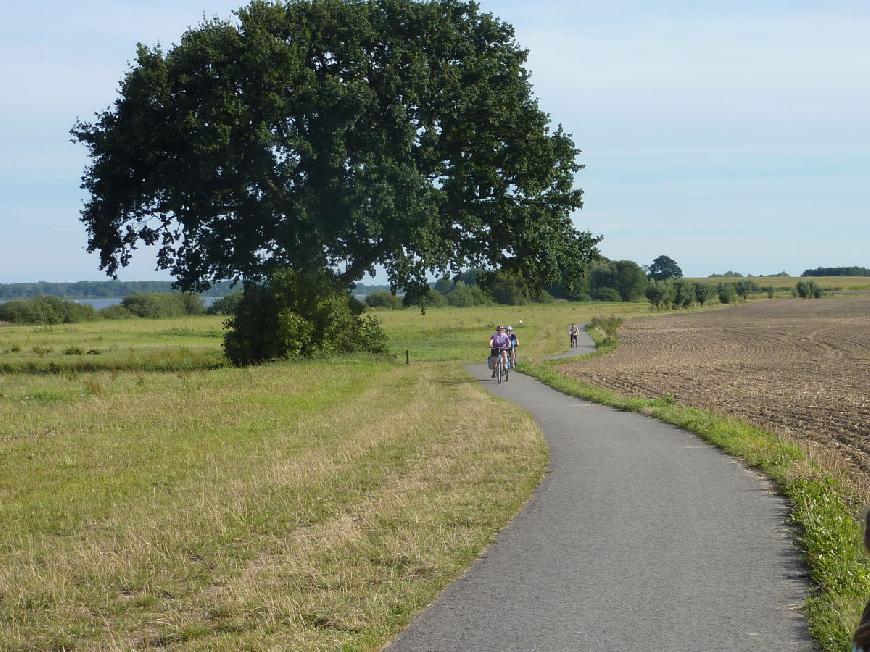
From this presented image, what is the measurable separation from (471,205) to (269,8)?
10.7 metres

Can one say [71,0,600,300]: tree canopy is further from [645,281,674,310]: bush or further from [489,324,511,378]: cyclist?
[645,281,674,310]: bush

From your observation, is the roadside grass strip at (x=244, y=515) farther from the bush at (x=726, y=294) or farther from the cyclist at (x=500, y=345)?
the bush at (x=726, y=294)

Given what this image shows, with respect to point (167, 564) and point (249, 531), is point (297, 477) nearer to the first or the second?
point (249, 531)

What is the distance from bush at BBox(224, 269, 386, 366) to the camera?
40.2m

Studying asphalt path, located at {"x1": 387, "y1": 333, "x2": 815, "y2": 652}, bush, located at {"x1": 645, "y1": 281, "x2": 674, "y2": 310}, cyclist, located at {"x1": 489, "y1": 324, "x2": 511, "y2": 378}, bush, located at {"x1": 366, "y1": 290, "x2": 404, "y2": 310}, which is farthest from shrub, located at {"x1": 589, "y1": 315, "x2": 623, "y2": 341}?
bush, located at {"x1": 366, "y1": 290, "x2": 404, "y2": 310}

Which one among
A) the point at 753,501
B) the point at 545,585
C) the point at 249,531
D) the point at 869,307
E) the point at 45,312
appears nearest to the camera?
the point at 545,585

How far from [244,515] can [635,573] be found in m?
5.05

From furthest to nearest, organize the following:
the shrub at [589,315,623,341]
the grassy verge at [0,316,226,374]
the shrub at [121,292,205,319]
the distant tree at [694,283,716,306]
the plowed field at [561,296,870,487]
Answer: the distant tree at [694,283,716,306] < the shrub at [121,292,205,319] < the shrub at [589,315,623,341] < the grassy verge at [0,316,226,374] < the plowed field at [561,296,870,487]

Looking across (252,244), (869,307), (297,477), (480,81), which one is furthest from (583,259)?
(869,307)

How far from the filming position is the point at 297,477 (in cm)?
1417

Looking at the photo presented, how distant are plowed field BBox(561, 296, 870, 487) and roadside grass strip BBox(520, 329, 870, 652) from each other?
778 mm

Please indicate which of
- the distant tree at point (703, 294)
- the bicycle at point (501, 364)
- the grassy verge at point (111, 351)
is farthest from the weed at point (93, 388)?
the distant tree at point (703, 294)

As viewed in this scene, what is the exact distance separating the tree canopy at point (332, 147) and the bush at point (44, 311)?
79.7 m

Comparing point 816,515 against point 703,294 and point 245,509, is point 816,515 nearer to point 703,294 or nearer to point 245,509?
point 245,509
